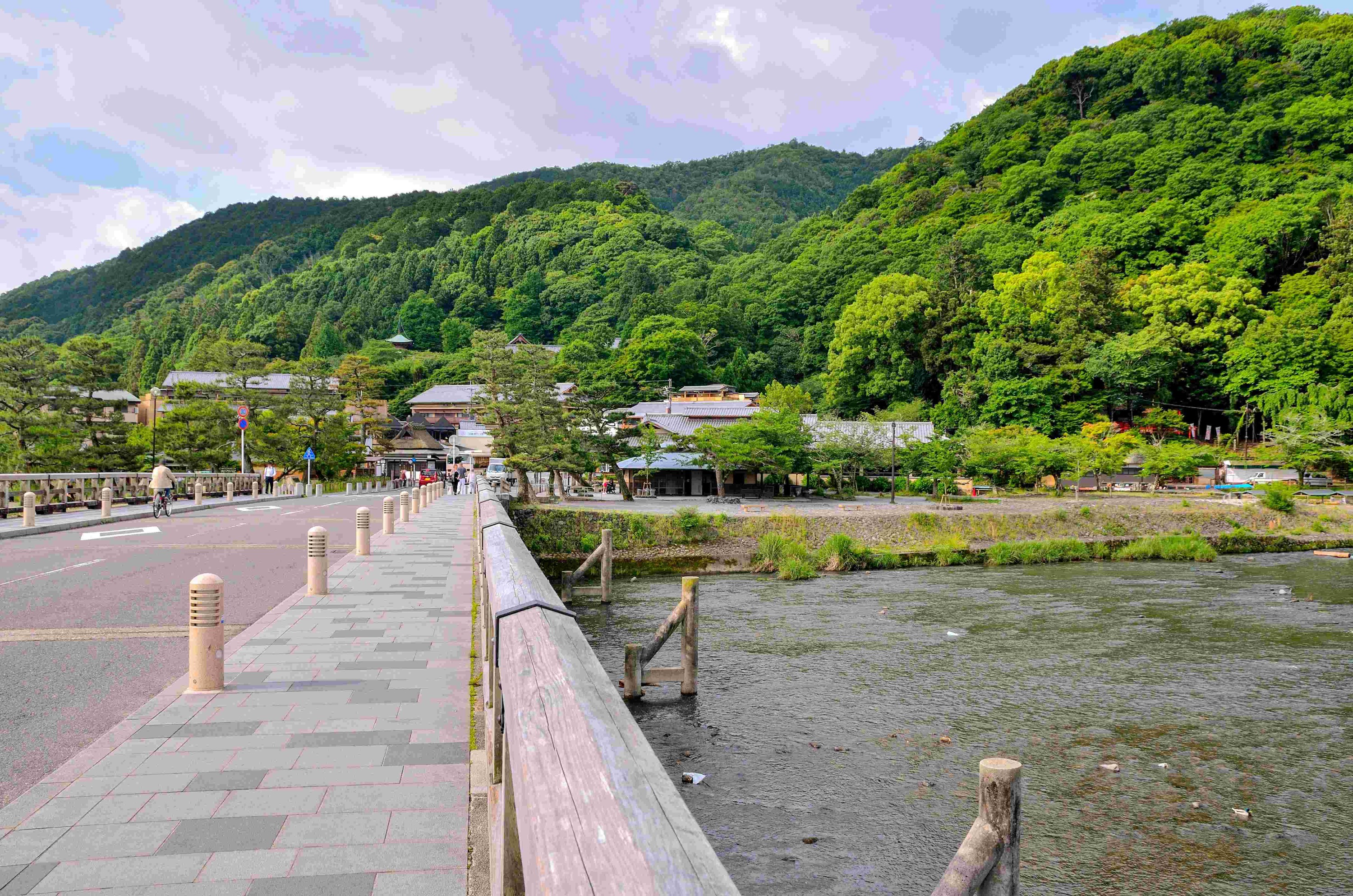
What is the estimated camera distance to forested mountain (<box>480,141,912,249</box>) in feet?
443

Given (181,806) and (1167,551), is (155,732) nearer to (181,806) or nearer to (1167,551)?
(181,806)

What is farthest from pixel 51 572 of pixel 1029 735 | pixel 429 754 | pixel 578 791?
pixel 578 791

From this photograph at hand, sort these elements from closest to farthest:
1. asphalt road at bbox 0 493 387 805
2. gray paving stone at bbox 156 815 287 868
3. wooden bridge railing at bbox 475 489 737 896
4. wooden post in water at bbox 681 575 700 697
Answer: wooden bridge railing at bbox 475 489 737 896
gray paving stone at bbox 156 815 287 868
asphalt road at bbox 0 493 387 805
wooden post in water at bbox 681 575 700 697

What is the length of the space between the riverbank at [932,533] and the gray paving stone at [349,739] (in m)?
21.1

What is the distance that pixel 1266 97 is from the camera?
2923 inches

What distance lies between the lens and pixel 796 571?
2484cm

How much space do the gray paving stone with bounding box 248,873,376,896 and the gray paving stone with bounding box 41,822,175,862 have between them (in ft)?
2.20

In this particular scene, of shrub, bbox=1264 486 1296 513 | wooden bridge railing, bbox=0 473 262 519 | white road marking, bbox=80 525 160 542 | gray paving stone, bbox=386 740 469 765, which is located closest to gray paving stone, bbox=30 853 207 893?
gray paving stone, bbox=386 740 469 765

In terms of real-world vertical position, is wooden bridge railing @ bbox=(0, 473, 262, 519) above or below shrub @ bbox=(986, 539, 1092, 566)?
above

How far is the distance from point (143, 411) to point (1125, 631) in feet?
206

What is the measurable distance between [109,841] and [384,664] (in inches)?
126

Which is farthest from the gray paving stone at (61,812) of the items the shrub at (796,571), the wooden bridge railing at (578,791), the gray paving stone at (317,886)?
the shrub at (796,571)

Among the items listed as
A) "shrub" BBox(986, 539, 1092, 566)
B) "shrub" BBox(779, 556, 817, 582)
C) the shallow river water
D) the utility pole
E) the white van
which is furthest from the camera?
the utility pole

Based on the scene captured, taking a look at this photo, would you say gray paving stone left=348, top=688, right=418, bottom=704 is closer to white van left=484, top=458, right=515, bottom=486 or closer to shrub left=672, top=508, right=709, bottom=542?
shrub left=672, top=508, right=709, bottom=542
